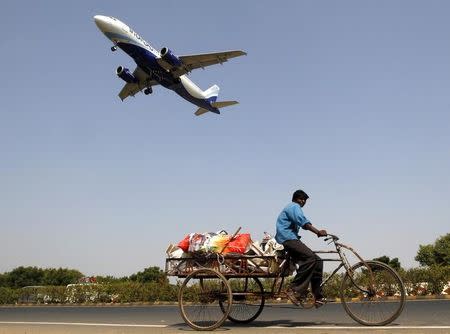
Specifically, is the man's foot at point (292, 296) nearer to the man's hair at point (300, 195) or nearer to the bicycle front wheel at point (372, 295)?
the bicycle front wheel at point (372, 295)

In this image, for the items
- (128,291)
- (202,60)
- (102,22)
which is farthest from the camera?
(202,60)

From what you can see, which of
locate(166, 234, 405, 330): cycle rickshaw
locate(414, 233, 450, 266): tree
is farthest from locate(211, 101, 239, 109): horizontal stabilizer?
locate(414, 233, 450, 266): tree

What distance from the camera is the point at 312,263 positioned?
6691 mm

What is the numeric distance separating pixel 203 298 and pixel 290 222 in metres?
1.76

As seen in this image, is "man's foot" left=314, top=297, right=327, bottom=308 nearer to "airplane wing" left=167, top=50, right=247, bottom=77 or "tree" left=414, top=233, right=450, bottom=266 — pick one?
"airplane wing" left=167, top=50, right=247, bottom=77

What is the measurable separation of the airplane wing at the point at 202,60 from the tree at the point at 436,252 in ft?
177

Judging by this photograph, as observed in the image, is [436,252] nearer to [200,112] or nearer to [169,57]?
[200,112]

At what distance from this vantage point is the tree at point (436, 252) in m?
74.9

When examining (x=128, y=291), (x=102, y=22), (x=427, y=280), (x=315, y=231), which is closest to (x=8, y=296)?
(x=128, y=291)

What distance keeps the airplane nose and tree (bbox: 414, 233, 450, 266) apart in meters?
60.6

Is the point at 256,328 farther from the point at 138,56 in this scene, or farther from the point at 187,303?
the point at 138,56

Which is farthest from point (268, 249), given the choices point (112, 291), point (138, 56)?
point (138, 56)

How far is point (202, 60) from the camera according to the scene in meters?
36.4

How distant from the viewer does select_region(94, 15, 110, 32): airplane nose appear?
35312 millimetres
